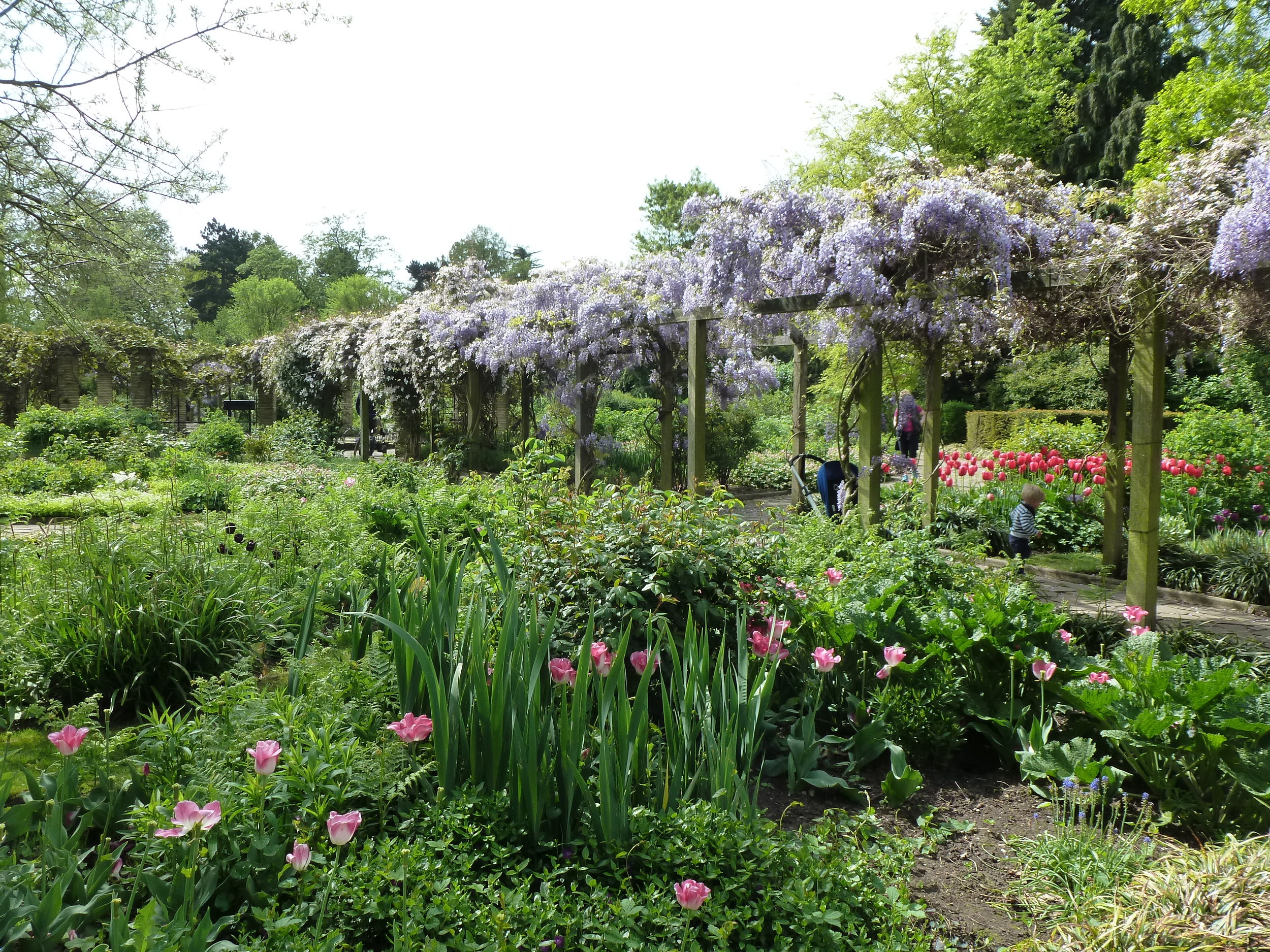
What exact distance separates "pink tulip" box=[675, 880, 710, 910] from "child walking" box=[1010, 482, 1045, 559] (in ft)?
16.5

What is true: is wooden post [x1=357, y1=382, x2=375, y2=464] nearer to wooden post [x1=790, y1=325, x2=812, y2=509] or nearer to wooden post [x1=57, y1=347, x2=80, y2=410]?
wooden post [x1=790, y1=325, x2=812, y2=509]

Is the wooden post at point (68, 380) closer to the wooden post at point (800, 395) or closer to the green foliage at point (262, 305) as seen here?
the wooden post at point (800, 395)

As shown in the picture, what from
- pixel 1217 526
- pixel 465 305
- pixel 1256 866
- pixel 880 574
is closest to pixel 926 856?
pixel 1256 866

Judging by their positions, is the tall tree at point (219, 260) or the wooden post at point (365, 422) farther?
the tall tree at point (219, 260)

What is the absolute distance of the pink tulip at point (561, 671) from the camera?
2.07 metres

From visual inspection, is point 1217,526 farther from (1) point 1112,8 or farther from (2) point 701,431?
(1) point 1112,8

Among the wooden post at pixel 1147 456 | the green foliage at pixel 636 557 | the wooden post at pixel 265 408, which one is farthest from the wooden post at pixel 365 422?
the wooden post at pixel 1147 456

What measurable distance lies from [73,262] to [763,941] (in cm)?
572

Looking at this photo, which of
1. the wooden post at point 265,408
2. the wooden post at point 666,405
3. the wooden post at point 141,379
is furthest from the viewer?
the wooden post at point 265,408

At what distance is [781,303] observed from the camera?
584cm

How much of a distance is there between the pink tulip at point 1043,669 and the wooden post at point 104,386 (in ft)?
67.1

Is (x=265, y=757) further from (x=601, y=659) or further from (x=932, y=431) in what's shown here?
(x=932, y=431)

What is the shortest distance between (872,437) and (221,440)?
11765 mm

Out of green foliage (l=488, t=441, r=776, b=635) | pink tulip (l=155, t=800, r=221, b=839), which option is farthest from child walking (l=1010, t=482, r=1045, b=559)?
pink tulip (l=155, t=800, r=221, b=839)
